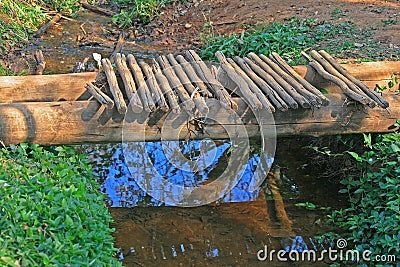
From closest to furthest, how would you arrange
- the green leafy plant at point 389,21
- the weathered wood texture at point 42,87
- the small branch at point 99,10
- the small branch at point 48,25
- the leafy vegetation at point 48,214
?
the leafy vegetation at point 48,214, the weathered wood texture at point 42,87, the green leafy plant at point 389,21, the small branch at point 48,25, the small branch at point 99,10

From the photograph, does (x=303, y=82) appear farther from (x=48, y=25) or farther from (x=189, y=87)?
(x=48, y=25)

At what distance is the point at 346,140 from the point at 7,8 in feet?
19.7

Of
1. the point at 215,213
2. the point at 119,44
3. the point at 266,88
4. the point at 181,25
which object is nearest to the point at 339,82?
the point at 266,88

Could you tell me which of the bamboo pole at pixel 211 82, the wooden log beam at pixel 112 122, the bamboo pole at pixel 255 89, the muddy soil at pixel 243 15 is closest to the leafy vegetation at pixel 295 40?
the muddy soil at pixel 243 15

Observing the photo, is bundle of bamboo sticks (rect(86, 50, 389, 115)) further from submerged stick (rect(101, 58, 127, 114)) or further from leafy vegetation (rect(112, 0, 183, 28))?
leafy vegetation (rect(112, 0, 183, 28))

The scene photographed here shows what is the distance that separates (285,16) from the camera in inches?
307

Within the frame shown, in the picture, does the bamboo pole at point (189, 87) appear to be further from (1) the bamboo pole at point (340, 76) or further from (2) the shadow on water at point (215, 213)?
(1) the bamboo pole at point (340, 76)

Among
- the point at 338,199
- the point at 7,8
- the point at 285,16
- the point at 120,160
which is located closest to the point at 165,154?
the point at 120,160

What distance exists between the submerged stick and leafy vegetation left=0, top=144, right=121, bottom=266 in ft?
1.87

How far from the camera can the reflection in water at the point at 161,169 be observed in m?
4.89

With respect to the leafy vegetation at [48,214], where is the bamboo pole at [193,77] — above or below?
above

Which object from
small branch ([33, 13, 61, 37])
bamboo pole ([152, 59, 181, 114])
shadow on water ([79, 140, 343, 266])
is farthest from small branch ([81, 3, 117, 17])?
bamboo pole ([152, 59, 181, 114])

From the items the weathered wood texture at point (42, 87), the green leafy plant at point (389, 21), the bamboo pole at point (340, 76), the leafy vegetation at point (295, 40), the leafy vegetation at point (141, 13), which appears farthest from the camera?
the leafy vegetation at point (141, 13)

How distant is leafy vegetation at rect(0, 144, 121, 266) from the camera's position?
2.77m
